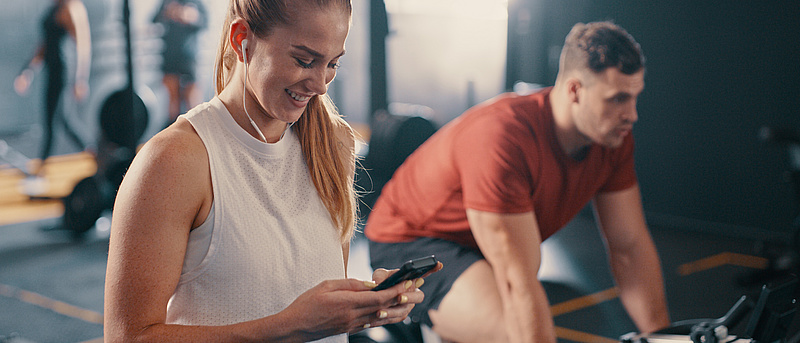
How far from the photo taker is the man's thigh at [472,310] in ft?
7.63

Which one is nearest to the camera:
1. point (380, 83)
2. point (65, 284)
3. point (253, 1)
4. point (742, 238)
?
point (253, 1)

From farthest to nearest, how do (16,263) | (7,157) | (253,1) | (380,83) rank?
(7,157), (16,263), (380,83), (253,1)

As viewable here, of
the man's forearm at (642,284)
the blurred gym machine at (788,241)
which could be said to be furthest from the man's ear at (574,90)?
the blurred gym machine at (788,241)

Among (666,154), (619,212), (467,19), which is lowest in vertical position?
(619,212)

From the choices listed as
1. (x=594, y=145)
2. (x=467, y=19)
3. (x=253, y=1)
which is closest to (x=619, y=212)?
(x=594, y=145)

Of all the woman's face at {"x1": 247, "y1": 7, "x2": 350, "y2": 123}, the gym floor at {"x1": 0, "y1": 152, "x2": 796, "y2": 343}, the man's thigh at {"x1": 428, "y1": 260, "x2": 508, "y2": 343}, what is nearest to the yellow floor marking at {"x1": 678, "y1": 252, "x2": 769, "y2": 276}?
the gym floor at {"x1": 0, "y1": 152, "x2": 796, "y2": 343}

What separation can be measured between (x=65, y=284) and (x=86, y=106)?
13.4 feet

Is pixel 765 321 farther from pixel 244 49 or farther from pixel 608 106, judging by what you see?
pixel 244 49

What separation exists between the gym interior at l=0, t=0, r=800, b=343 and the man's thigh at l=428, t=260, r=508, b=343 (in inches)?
3.3

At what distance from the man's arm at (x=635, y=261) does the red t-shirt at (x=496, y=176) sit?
0.10 meters

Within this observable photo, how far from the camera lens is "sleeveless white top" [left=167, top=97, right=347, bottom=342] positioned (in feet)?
3.35

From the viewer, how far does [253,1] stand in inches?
41.8

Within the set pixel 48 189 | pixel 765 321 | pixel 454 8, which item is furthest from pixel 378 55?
pixel 48 189

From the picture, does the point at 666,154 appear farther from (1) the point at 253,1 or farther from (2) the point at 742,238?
(1) the point at 253,1
